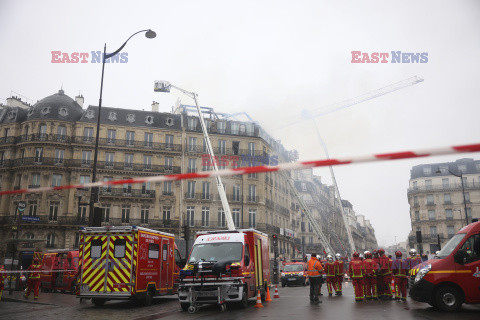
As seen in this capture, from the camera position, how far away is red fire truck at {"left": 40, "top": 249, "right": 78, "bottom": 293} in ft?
69.1

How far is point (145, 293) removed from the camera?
527 inches

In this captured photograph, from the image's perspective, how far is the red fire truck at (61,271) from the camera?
21062 mm

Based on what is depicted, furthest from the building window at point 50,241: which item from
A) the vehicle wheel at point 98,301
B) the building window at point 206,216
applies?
the vehicle wheel at point 98,301

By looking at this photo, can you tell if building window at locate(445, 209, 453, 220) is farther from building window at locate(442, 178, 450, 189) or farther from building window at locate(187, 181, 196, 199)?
building window at locate(187, 181, 196, 199)

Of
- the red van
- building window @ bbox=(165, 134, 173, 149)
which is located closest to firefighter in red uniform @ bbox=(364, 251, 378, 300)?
the red van

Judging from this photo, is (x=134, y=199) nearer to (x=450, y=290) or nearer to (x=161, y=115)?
(x=161, y=115)

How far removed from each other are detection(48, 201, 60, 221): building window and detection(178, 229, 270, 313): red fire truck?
3379cm

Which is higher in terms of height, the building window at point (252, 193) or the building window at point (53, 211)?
the building window at point (252, 193)

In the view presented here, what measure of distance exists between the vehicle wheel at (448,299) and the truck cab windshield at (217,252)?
5370 millimetres

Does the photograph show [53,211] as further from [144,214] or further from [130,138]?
[130,138]

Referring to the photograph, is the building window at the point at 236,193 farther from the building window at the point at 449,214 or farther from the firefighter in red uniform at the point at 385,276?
the building window at the point at 449,214

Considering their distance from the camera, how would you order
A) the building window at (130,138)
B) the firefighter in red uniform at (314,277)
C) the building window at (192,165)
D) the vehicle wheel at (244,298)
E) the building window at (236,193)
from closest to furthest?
the vehicle wheel at (244,298)
the firefighter in red uniform at (314,277)
the building window at (130,138)
the building window at (192,165)
the building window at (236,193)

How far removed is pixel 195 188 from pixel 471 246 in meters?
37.5

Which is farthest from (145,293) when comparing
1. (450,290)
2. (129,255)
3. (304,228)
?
(304,228)
